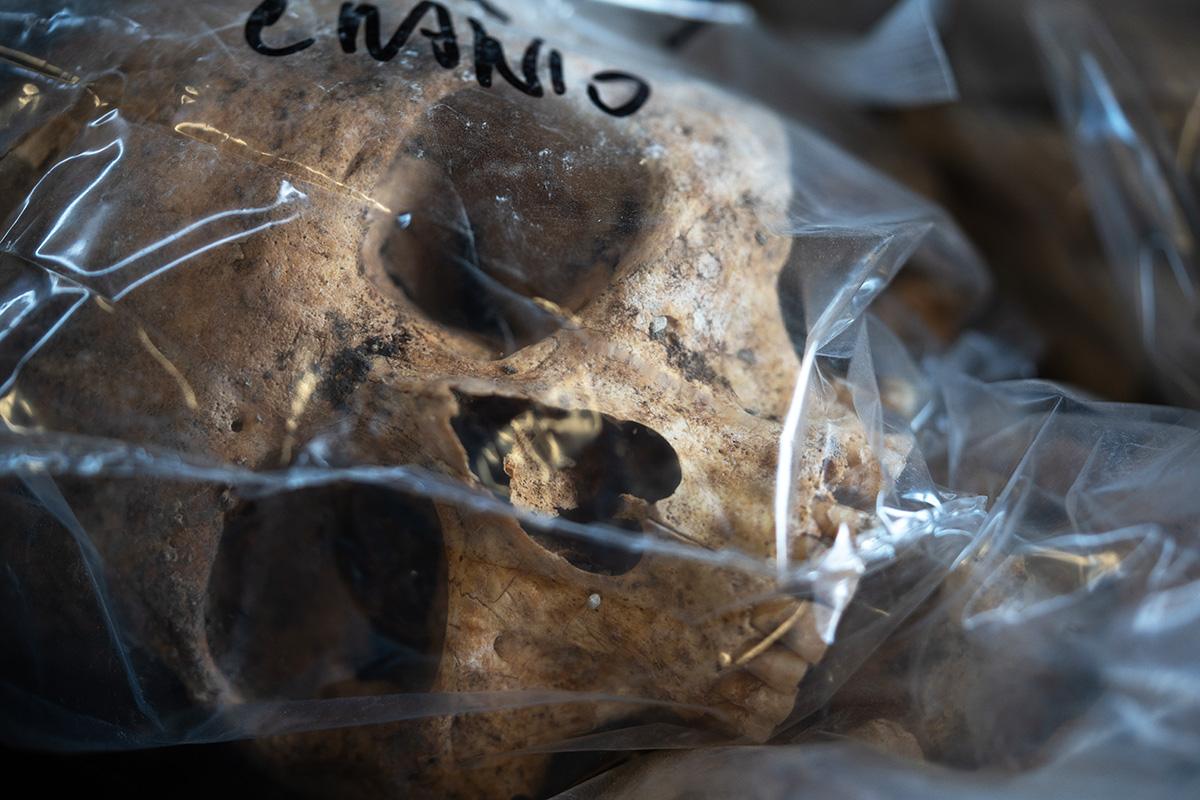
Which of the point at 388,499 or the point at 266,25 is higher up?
the point at 266,25

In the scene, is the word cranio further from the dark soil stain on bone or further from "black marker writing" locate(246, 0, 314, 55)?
the dark soil stain on bone

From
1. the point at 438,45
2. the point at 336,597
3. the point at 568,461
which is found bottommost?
the point at 336,597

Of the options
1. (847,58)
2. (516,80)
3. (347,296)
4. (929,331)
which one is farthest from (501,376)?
(847,58)

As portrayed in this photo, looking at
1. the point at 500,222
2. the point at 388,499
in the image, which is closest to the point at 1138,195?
the point at 500,222

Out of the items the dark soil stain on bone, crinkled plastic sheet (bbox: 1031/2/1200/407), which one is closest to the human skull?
the dark soil stain on bone

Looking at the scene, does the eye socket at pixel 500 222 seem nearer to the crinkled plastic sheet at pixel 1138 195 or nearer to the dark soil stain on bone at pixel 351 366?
the dark soil stain on bone at pixel 351 366

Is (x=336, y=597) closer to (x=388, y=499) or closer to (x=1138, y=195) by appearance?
(x=388, y=499)

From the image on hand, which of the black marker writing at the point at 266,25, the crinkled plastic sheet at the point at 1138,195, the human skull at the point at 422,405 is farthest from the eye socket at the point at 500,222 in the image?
the crinkled plastic sheet at the point at 1138,195
